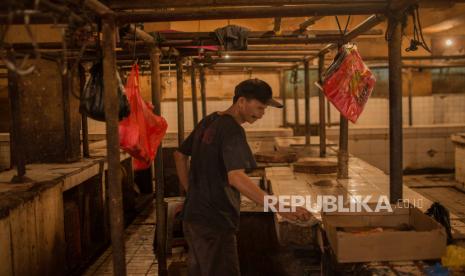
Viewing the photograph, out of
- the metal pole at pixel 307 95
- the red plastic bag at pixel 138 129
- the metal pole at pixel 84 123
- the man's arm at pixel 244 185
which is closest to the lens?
the man's arm at pixel 244 185

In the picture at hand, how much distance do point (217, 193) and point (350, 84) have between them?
7.00 feet

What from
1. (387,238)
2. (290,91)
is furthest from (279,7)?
(290,91)

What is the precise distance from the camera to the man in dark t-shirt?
3.60m

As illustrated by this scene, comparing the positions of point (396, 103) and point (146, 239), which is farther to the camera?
point (146, 239)

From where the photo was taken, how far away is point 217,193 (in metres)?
3.65

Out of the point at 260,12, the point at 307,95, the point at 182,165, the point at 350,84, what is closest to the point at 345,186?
the point at 350,84

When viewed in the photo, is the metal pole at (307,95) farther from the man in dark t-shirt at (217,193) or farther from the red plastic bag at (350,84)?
the man in dark t-shirt at (217,193)

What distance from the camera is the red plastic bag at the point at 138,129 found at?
4.67 meters

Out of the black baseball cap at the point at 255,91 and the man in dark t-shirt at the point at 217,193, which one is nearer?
the man in dark t-shirt at the point at 217,193

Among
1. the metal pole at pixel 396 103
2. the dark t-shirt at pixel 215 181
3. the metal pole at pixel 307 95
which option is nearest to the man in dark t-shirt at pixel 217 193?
the dark t-shirt at pixel 215 181

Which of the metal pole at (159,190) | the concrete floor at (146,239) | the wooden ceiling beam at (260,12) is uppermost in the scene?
the wooden ceiling beam at (260,12)

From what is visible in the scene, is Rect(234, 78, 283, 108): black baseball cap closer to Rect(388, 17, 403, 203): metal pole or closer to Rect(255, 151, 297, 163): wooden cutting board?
Rect(388, 17, 403, 203): metal pole

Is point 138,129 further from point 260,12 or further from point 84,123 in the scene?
point 84,123

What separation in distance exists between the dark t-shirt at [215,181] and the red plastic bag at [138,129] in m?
1.17
